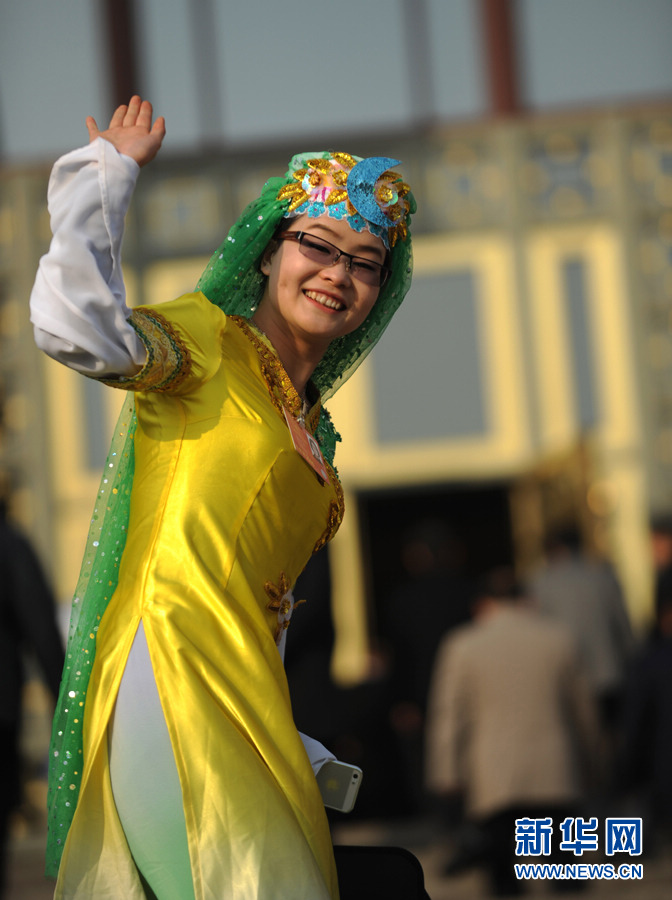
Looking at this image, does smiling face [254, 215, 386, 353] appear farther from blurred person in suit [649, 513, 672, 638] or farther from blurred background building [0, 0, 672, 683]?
blurred background building [0, 0, 672, 683]

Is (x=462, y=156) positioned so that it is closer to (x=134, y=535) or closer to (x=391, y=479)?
(x=391, y=479)

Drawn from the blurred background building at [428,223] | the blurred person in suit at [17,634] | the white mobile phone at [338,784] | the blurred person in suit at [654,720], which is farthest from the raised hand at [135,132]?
the blurred background building at [428,223]

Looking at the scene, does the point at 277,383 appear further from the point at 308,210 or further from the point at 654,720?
the point at 654,720

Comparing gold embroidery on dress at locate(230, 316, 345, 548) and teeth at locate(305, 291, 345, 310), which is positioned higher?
teeth at locate(305, 291, 345, 310)

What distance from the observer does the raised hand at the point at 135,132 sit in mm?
2025

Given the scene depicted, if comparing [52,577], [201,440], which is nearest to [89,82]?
[52,577]

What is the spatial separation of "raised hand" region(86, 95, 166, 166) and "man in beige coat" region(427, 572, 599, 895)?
4829 mm

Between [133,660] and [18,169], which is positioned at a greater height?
[18,169]

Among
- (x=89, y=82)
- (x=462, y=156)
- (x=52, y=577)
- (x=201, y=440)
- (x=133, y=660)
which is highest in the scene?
(x=89, y=82)

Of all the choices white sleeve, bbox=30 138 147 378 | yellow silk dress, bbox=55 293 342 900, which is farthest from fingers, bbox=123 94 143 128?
yellow silk dress, bbox=55 293 342 900

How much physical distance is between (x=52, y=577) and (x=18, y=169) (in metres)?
2.97

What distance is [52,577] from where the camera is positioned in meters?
9.84

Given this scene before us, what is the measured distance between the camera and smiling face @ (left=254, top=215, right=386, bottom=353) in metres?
2.30

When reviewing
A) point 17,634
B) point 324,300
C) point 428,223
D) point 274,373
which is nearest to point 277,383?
point 274,373
